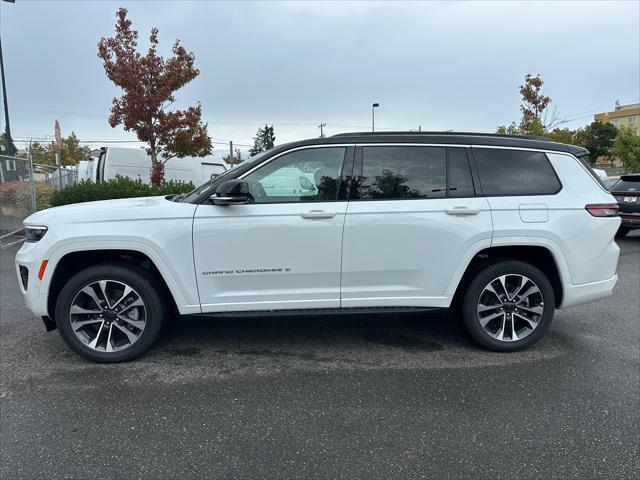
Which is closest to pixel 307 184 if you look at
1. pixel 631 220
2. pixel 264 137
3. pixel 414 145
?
pixel 414 145

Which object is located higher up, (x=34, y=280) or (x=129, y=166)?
(x=129, y=166)

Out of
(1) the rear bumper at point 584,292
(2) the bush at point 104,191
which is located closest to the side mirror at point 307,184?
(1) the rear bumper at point 584,292

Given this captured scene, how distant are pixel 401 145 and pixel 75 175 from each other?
18957 millimetres

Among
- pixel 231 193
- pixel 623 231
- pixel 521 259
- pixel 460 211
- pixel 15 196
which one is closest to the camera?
pixel 231 193

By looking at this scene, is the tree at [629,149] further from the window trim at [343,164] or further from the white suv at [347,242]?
the window trim at [343,164]

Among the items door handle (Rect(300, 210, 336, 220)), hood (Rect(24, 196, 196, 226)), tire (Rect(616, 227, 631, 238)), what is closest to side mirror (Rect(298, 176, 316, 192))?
door handle (Rect(300, 210, 336, 220))

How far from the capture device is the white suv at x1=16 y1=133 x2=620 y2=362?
3.61m

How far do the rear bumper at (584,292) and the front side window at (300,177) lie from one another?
7.43ft

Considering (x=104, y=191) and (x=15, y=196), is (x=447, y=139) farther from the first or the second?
(x=15, y=196)

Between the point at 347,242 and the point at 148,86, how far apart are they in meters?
12.0

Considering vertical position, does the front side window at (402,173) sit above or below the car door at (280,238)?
above

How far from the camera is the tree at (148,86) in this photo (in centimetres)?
1311

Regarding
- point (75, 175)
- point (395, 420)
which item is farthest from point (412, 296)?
point (75, 175)

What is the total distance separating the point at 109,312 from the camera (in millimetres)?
3664
